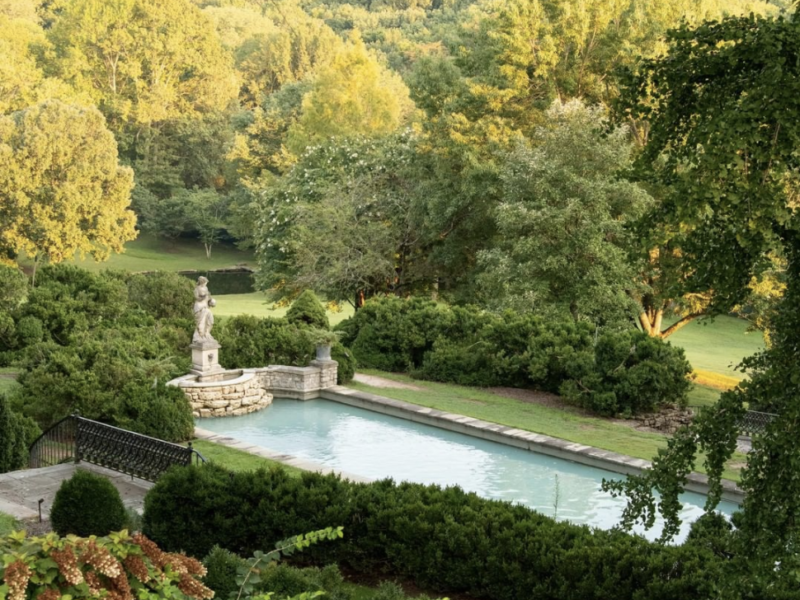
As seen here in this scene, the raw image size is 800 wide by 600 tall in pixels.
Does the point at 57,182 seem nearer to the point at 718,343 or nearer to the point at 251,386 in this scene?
the point at 251,386

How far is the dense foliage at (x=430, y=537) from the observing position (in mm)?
9594

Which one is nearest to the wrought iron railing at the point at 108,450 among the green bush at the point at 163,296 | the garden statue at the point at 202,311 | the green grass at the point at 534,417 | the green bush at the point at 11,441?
the green bush at the point at 11,441

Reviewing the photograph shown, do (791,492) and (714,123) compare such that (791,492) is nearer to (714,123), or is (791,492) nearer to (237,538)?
(714,123)

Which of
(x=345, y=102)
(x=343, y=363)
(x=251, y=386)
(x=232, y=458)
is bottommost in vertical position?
(x=232, y=458)

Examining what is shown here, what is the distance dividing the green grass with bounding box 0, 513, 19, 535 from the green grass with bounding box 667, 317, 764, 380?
73.9 ft

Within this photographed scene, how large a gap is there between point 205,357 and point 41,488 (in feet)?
22.0

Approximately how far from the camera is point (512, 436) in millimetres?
18141

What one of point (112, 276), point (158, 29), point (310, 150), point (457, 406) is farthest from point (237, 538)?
point (158, 29)

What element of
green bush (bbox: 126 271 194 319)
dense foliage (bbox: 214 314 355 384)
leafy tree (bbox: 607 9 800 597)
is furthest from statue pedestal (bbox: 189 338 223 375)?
leafy tree (bbox: 607 9 800 597)

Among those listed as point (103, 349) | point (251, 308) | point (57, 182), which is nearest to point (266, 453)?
point (103, 349)

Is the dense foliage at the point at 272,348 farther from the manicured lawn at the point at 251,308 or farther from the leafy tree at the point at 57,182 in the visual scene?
the leafy tree at the point at 57,182

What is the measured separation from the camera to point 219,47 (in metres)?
69.0

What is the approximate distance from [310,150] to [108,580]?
111 ft

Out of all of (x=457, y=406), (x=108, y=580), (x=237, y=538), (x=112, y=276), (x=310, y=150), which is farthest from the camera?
(x=310, y=150)
